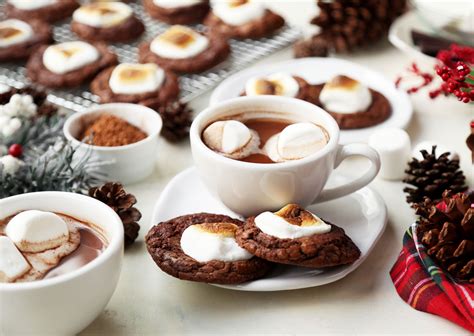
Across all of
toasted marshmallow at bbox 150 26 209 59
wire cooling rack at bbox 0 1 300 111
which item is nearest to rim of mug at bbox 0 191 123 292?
wire cooling rack at bbox 0 1 300 111

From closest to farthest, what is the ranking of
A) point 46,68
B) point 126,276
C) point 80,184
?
point 126,276, point 80,184, point 46,68

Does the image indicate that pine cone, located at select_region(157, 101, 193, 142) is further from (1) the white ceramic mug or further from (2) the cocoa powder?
(1) the white ceramic mug

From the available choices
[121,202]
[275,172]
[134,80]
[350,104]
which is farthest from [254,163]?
[134,80]

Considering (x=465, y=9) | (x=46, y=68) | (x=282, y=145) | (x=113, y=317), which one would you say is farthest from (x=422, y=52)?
(x=113, y=317)

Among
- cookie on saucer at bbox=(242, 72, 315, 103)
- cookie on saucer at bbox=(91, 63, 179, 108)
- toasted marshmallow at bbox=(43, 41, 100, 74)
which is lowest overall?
toasted marshmallow at bbox=(43, 41, 100, 74)

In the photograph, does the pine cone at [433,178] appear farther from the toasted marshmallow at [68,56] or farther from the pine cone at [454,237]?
the toasted marshmallow at [68,56]

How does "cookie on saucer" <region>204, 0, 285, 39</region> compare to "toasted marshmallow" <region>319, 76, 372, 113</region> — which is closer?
"toasted marshmallow" <region>319, 76, 372, 113</region>

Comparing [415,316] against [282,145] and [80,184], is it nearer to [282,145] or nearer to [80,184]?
[282,145]
